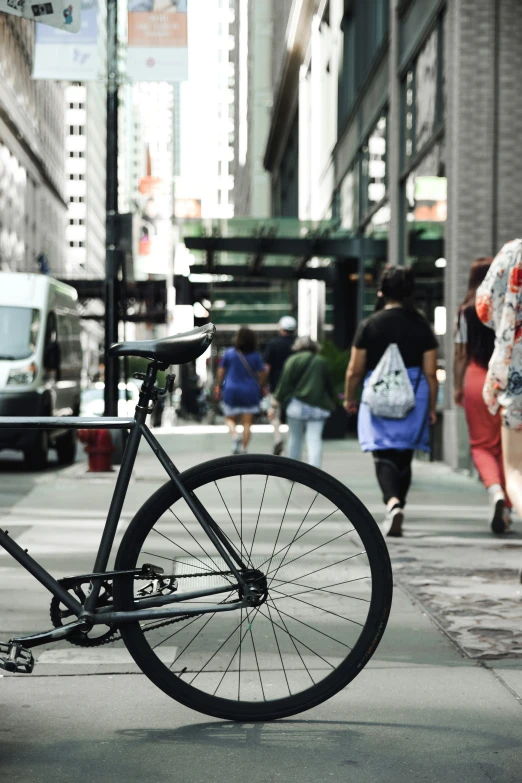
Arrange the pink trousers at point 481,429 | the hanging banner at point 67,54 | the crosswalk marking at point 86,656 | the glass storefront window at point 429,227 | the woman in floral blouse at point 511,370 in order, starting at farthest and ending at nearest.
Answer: the glass storefront window at point 429,227 < the hanging banner at point 67,54 < the pink trousers at point 481,429 < the woman in floral blouse at point 511,370 < the crosswalk marking at point 86,656

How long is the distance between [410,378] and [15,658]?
501 centimetres

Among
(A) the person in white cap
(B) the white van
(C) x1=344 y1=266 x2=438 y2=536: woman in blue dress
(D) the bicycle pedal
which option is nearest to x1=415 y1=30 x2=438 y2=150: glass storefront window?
(A) the person in white cap

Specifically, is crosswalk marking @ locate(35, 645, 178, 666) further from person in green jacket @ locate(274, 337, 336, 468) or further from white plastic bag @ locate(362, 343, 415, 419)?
person in green jacket @ locate(274, 337, 336, 468)

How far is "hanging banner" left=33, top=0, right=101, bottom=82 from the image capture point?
13117 millimetres

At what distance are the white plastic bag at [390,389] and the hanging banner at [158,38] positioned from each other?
6128 mm

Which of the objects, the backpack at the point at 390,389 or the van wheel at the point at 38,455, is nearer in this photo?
the backpack at the point at 390,389

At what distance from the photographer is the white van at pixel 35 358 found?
14.2 metres

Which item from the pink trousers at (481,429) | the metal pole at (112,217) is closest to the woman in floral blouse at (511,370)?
the pink trousers at (481,429)

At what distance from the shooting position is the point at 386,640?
4910mm

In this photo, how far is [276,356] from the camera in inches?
609

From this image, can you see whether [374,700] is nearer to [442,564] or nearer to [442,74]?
[442,564]

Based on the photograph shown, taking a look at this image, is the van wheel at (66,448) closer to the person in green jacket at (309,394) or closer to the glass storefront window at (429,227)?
the person in green jacket at (309,394)

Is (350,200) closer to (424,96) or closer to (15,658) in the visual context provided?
(424,96)

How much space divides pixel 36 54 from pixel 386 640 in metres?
9.93
